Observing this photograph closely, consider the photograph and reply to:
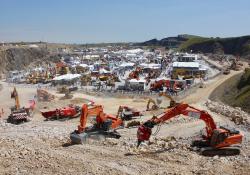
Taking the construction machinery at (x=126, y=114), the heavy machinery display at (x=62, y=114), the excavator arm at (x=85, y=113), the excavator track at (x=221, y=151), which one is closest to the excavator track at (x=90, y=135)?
the excavator arm at (x=85, y=113)

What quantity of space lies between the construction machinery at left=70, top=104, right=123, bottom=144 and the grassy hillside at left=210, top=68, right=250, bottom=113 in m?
20.8

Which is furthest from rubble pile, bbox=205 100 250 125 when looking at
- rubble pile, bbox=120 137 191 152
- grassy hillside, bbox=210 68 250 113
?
rubble pile, bbox=120 137 191 152

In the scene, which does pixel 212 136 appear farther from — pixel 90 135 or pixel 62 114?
pixel 62 114

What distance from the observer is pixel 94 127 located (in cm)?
2486

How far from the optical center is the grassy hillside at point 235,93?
4459 centimetres

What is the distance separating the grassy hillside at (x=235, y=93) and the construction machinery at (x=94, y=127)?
68.2 feet

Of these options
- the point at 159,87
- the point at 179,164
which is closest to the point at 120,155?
the point at 179,164

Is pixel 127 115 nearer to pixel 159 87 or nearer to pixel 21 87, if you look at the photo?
pixel 159 87

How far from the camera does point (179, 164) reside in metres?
19.6

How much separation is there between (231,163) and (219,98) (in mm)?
30673

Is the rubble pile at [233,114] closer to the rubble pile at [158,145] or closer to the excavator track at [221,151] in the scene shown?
the rubble pile at [158,145]

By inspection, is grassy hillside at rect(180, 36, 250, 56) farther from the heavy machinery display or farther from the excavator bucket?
the excavator bucket

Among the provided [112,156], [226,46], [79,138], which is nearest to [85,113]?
[79,138]

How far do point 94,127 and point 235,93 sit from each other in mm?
33333
